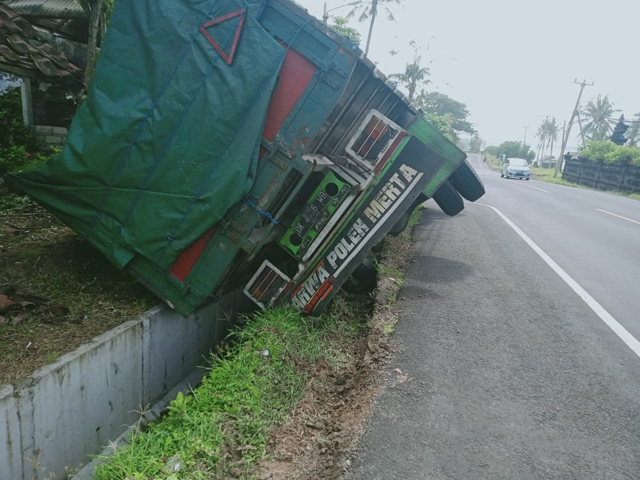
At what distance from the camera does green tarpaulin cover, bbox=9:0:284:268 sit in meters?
4.16

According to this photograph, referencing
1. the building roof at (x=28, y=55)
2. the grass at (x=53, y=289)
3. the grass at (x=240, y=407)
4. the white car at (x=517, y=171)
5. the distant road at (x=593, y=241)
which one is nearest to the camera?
the grass at (x=240, y=407)

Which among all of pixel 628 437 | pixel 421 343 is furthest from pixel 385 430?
pixel 628 437

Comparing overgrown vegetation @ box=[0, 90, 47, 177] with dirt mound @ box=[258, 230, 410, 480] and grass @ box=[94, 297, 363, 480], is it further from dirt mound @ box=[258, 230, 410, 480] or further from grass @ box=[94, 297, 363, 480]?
dirt mound @ box=[258, 230, 410, 480]

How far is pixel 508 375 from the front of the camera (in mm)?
4020

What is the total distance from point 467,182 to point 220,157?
5.11 meters

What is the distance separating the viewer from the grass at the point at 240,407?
3.10m

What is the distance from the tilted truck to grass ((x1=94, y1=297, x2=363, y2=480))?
491 mm

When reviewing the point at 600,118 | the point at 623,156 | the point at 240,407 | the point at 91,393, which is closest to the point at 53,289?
the point at 91,393

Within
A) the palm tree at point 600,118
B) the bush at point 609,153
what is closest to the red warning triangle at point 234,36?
the bush at point 609,153

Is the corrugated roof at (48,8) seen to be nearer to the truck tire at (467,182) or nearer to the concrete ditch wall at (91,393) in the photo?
the concrete ditch wall at (91,393)

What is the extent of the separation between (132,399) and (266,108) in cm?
340

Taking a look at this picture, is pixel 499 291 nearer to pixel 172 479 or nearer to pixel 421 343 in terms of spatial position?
pixel 421 343

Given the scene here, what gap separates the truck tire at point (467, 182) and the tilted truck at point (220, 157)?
130 inches

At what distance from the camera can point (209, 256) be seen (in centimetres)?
454
